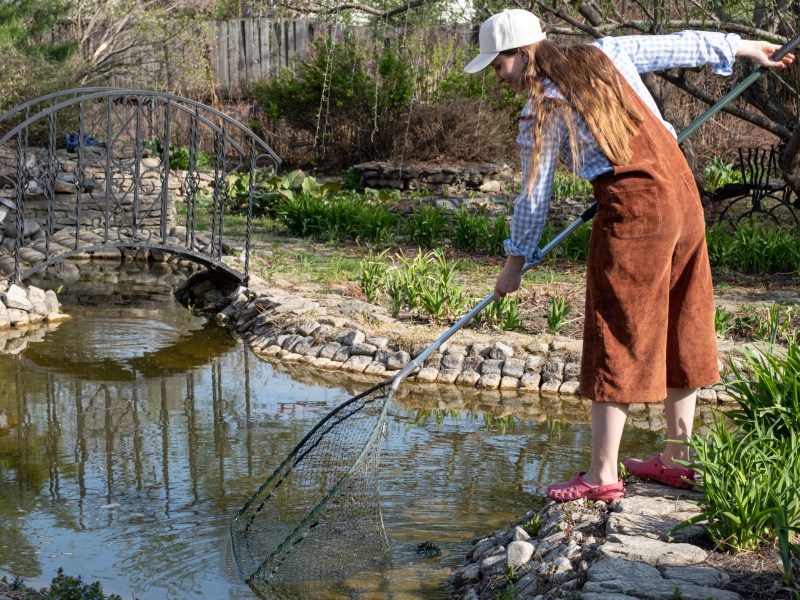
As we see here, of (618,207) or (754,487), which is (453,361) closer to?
(618,207)

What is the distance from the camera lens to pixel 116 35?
56.7 ft

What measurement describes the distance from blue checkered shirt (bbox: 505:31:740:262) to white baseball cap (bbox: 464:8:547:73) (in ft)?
0.60

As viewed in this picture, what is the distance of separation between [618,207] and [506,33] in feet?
2.35

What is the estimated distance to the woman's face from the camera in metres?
3.71

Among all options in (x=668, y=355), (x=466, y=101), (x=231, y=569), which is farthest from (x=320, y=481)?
(x=466, y=101)

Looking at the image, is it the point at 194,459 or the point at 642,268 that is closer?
the point at 642,268

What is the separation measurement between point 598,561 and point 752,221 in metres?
8.62

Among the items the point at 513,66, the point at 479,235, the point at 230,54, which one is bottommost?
the point at 479,235

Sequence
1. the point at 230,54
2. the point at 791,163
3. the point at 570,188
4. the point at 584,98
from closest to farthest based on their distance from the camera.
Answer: the point at 584,98, the point at 791,163, the point at 570,188, the point at 230,54

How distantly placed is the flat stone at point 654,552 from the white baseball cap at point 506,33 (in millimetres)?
1682

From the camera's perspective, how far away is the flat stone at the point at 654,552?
3420mm

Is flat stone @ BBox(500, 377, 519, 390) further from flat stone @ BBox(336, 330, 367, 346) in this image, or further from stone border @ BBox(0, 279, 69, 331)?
stone border @ BBox(0, 279, 69, 331)

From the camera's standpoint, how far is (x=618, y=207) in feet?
12.1

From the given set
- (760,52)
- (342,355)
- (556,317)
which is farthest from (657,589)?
(342,355)
